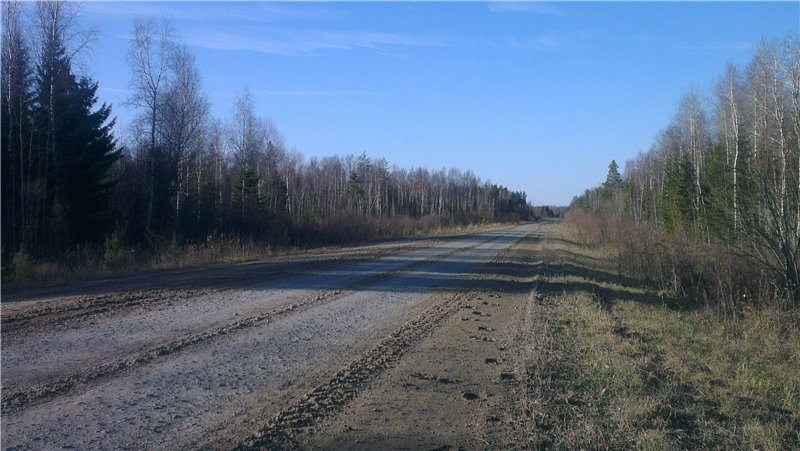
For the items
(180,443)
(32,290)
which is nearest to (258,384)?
(180,443)

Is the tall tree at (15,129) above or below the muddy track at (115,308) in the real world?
above

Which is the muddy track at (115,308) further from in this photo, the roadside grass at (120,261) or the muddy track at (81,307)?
the roadside grass at (120,261)

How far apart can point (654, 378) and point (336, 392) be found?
12.8 feet

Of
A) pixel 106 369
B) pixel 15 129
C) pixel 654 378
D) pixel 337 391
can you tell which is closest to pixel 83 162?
pixel 15 129

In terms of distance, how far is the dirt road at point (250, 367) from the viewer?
5465 millimetres

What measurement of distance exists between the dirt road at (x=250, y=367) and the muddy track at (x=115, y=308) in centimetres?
3

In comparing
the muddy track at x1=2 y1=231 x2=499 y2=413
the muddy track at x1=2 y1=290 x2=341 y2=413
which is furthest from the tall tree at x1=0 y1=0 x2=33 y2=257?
the muddy track at x1=2 y1=290 x2=341 y2=413

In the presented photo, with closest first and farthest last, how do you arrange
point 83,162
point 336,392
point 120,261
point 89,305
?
1. point 336,392
2. point 89,305
3. point 120,261
4. point 83,162

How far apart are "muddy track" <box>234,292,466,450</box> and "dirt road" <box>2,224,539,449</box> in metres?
0.02

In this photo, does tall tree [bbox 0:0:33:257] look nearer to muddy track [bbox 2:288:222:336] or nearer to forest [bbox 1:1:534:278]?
forest [bbox 1:1:534:278]

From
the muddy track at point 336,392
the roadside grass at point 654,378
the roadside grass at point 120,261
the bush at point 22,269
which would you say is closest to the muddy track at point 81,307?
the roadside grass at point 120,261

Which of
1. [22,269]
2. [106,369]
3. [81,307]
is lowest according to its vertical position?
[106,369]

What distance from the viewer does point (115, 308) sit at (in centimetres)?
1124

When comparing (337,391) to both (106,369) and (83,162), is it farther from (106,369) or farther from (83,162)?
(83,162)
